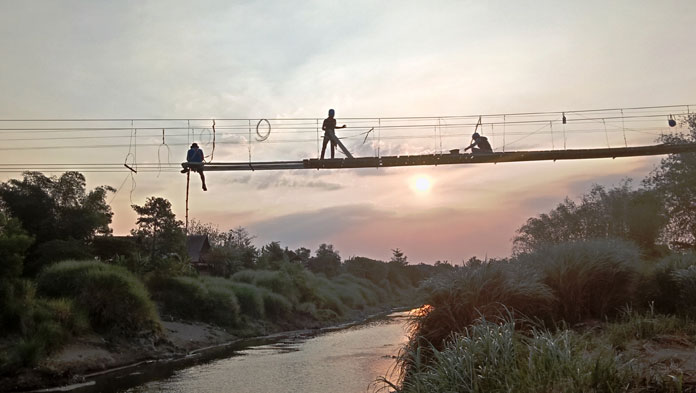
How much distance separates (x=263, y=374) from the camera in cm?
2509

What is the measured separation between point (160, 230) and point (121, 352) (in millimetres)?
22597

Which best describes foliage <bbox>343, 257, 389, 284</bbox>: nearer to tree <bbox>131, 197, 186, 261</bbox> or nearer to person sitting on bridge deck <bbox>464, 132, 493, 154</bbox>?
tree <bbox>131, 197, 186, 261</bbox>

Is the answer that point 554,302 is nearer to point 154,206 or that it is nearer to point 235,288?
point 235,288

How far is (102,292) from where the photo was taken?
104 ft

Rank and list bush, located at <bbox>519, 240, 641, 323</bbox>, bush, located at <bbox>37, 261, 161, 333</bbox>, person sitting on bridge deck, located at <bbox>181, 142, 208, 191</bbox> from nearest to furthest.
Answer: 1. bush, located at <bbox>519, 240, 641, 323</bbox>
2. person sitting on bridge deck, located at <bbox>181, 142, 208, 191</bbox>
3. bush, located at <bbox>37, 261, 161, 333</bbox>

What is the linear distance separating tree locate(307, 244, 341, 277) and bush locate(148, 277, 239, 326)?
51502 mm

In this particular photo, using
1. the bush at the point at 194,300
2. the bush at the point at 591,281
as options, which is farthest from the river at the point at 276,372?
the bush at the point at 194,300

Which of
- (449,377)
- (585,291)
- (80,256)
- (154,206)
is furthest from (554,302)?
(154,206)

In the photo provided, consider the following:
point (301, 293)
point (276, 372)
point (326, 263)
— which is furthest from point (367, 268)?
point (276, 372)

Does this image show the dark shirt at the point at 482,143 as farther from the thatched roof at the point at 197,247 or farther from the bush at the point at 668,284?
the thatched roof at the point at 197,247

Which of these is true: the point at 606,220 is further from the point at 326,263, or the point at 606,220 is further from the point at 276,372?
the point at 326,263

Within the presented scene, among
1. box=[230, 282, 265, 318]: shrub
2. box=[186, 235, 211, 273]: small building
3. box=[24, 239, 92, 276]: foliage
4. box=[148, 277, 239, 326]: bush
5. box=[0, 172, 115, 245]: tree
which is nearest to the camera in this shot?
box=[24, 239, 92, 276]: foliage

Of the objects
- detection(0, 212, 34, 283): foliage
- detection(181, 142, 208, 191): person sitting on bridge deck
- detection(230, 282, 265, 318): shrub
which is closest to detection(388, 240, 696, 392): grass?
detection(181, 142, 208, 191): person sitting on bridge deck

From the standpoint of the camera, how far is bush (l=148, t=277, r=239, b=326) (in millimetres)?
41406
